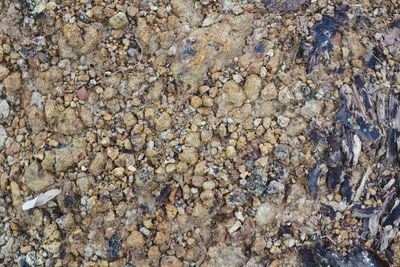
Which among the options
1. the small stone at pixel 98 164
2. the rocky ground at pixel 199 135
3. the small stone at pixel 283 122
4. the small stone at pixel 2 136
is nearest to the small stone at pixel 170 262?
the rocky ground at pixel 199 135

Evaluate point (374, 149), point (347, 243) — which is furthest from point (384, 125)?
point (347, 243)

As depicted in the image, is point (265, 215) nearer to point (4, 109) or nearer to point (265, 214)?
point (265, 214)

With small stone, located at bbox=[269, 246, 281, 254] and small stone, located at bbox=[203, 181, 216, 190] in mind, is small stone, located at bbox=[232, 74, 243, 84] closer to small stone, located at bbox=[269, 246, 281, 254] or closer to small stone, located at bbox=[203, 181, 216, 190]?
small stone, located at bbox=[203, 181, 216, 190]

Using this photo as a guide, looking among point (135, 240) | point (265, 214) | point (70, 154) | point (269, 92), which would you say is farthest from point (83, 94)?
point (265, 214)

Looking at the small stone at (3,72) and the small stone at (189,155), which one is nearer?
the small stone at (189,155)

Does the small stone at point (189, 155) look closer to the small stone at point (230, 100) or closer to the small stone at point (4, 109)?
the small stone at point (230, 100)

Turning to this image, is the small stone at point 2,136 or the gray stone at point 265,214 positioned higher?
the small stone at point 2,136
